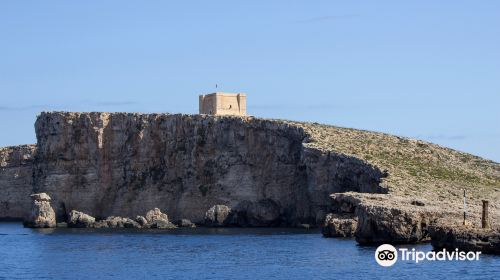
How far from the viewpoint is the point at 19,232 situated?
11569 cm

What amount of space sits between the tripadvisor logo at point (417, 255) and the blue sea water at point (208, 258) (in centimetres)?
57

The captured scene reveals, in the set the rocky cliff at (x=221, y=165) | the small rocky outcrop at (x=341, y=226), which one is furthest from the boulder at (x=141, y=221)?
the small rocky outcrop at (x=341, y=226)

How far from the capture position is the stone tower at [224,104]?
135 m

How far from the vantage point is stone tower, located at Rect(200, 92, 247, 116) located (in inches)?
5305

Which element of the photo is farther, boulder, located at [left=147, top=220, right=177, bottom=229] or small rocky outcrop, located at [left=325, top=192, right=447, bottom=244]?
boulder, located at [left=147, top=220, right=177, bottom=229]

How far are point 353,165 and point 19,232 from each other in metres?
33.9

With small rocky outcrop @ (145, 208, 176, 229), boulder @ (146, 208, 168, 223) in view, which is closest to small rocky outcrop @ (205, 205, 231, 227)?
small rocky outcrop @ (145, 208, 176, 229)

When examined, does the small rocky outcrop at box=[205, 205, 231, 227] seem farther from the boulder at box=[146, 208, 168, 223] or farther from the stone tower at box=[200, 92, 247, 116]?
the stone tower at box=[200, 92, 247, 116]

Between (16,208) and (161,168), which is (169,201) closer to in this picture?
(161,168)

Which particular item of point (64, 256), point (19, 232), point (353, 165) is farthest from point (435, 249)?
point (19, 232)

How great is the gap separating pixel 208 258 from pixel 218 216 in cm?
4013

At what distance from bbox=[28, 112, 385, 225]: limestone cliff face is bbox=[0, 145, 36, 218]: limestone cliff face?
1371cm

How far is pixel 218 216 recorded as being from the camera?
118750 mm

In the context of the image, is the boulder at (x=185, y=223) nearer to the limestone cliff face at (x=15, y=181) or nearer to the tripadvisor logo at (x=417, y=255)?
the limestone cliff face at (x=15, y=181)
